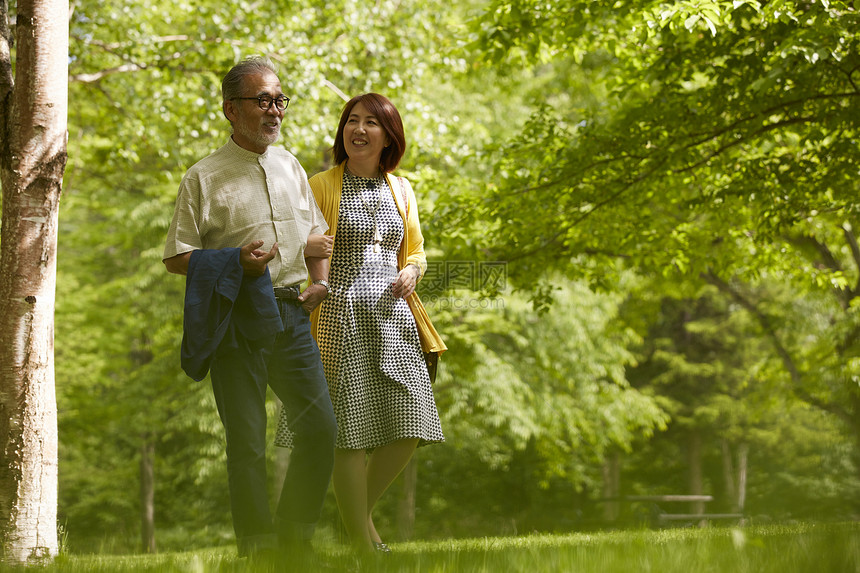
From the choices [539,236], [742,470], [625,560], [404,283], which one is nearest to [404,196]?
[404,283]

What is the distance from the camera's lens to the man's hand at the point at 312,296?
331 cm

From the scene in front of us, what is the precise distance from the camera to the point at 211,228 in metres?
3.14

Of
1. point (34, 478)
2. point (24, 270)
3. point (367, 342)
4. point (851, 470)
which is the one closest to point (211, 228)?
point (367, 342)

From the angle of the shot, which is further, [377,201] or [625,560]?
[377,201]

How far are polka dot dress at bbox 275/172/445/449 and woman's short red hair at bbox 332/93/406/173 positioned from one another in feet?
0.86

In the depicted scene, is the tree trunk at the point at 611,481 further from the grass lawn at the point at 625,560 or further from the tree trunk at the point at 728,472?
the grass lawn at the point at 625,560

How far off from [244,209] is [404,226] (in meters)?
1.02

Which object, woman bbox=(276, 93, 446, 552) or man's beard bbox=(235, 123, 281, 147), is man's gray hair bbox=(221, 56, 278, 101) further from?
woman bbox=(276, 93, 446, 552)

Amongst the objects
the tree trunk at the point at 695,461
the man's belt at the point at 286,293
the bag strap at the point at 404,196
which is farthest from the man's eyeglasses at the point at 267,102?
the tree trunk at the point at 695,461

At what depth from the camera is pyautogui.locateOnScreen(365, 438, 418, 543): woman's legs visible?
3865 mm

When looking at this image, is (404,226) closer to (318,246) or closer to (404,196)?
(404,196)

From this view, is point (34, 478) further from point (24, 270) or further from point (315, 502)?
point (315, 502)

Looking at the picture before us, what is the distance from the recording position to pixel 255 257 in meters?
2.96

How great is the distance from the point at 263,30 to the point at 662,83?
5.48 metres
